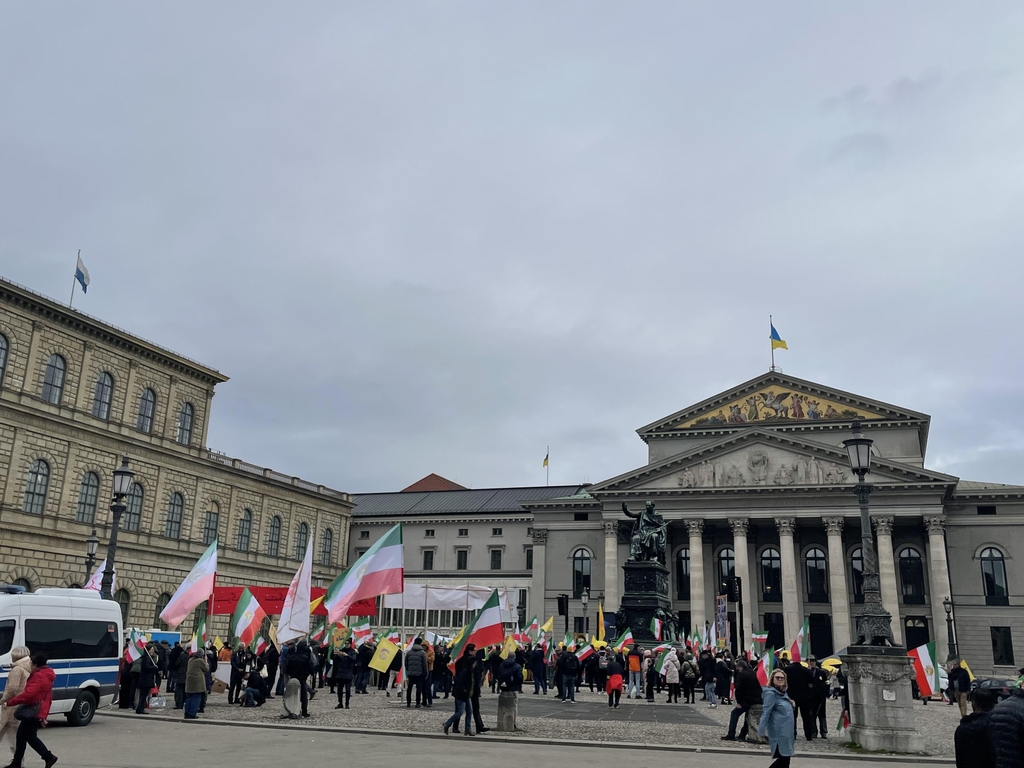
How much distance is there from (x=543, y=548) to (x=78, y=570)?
34.5 metres

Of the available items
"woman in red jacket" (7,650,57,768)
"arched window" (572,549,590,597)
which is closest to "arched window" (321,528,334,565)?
"arched window" (572,549,590,597)

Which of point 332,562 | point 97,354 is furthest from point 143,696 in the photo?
point 332,562

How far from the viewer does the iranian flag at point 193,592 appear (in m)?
20.7

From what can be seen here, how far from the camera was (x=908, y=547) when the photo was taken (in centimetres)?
6084

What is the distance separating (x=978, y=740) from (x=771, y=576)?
5909 centimetres

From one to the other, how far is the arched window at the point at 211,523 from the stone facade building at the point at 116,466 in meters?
0.11

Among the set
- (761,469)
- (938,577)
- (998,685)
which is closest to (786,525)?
(761,469)

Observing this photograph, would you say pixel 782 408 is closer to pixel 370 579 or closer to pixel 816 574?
pixel 816 574

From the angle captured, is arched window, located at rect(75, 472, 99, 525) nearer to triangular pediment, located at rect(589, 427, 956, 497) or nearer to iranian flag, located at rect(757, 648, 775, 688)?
triangular pediment, located at rect(589, 427, 956, 497)

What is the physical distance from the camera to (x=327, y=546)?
73188 millimetres

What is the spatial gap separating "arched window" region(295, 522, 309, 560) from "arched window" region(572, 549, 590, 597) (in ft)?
71.0

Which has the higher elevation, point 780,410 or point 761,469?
point 780,410

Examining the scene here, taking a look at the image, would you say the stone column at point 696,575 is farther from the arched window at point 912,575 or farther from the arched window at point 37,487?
the arched window at point 37,487

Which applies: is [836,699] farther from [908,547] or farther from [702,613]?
[908,547]
